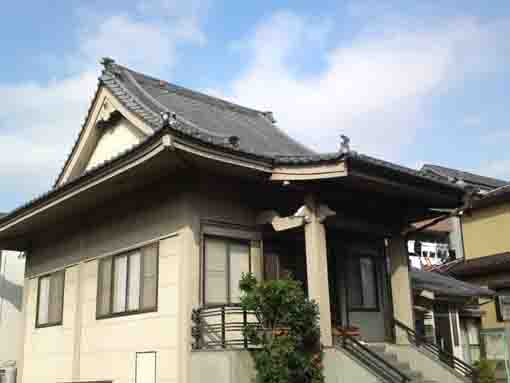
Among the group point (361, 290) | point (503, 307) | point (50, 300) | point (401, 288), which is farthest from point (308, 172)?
point (503, 307)

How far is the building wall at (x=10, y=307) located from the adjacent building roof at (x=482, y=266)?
15.6 metres

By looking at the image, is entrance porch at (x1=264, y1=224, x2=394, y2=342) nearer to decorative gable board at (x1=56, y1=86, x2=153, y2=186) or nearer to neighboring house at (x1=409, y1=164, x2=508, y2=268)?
decorative gable board at (x1=56, y1=86, x2=153, y2=186)

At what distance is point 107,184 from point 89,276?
2.89m

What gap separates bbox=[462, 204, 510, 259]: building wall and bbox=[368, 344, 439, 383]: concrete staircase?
11705mm

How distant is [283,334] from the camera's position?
8570 mm

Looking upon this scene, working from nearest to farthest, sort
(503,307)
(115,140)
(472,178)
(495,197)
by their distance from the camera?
(115,140) → (503,307) → (495,197) → (472,178)

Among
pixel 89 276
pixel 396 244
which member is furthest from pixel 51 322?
pixel 396 244

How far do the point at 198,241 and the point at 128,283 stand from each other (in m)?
2.23

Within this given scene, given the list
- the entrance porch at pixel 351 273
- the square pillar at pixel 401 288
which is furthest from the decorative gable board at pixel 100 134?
the square pillar at pixel 401 288

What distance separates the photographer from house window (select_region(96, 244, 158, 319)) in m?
10.8

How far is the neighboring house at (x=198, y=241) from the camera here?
950 cm

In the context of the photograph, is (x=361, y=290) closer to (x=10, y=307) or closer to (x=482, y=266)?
(x=482, y=266)

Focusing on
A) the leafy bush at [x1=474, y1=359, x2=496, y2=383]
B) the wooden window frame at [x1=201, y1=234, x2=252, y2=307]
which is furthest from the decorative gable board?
the leafy bush at [x1=474, y1=359, x2=496, y2=383]

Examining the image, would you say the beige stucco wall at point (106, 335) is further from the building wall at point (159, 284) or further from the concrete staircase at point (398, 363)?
the concrete staircase at point (398, 363)
